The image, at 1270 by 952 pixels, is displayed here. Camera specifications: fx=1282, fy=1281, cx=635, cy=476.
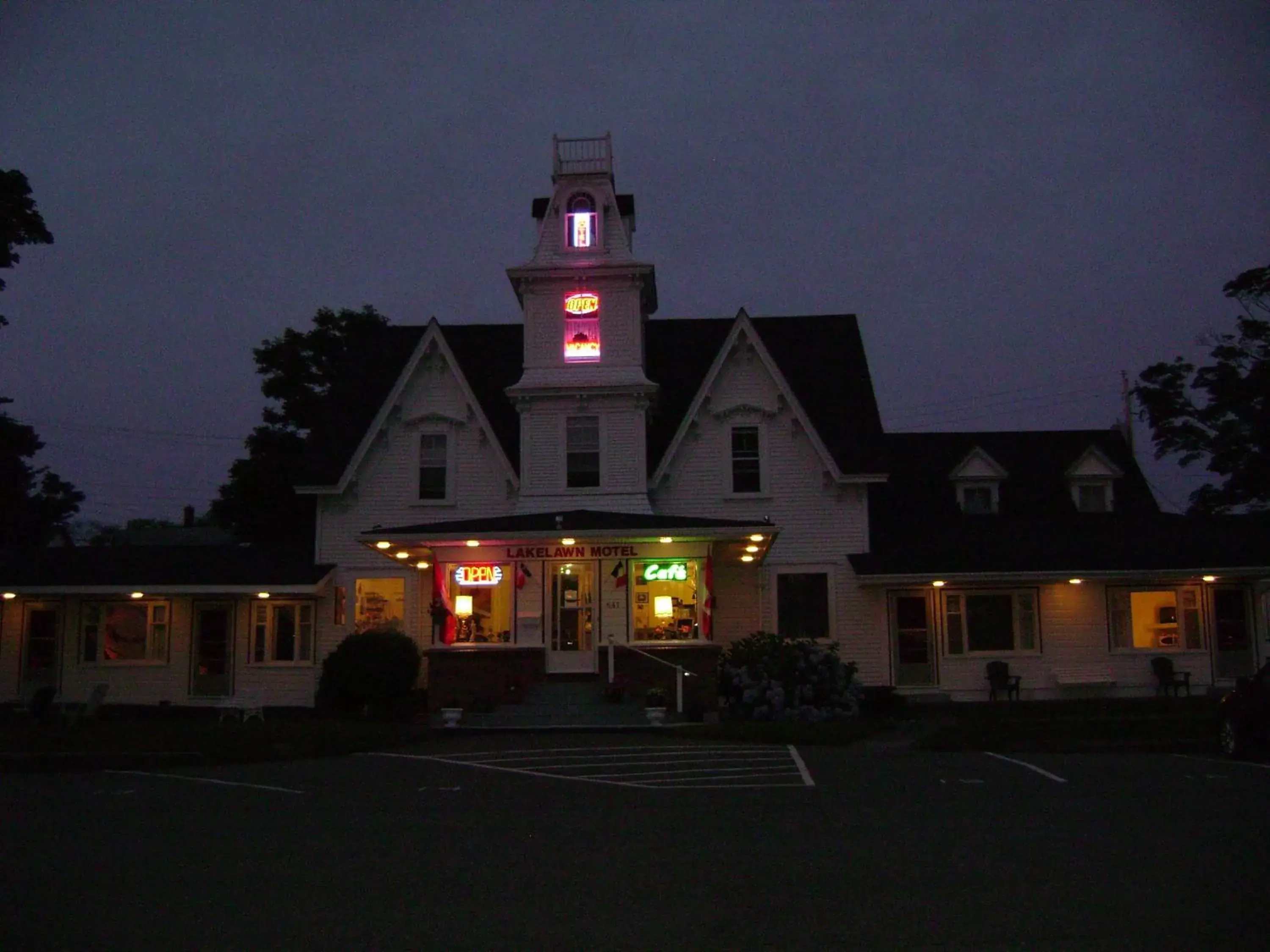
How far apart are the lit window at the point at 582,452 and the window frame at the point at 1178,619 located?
1219 centimetres

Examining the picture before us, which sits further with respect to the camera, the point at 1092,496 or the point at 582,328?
the point at 1092,496

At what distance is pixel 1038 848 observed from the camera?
1050 cm

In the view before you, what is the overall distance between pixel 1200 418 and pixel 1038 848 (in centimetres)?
3378

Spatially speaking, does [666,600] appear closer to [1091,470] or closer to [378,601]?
[378,601]

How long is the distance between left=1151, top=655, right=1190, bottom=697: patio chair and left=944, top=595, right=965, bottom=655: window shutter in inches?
167

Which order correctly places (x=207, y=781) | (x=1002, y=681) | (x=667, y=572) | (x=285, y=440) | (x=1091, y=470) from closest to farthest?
(x=207, y=781) → (x=667, y=572) → (x=1002, y=681) → (x=1091, y=470) → (x=285, y=440)

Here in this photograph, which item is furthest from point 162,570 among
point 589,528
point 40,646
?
point 589,528

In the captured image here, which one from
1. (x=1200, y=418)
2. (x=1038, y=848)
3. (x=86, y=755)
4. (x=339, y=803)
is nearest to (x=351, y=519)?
(x=86, y=755)

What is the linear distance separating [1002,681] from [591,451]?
1071cm

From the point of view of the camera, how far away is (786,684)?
25875 mm

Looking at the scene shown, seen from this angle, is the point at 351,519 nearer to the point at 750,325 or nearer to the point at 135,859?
the point at 750,325

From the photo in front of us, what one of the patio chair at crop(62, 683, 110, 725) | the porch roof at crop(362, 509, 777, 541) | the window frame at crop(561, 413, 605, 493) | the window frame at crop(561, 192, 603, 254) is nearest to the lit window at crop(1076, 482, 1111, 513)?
the porch roof at crop(362, 509, 777, 541)

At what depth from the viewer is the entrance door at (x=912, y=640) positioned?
2958 cm

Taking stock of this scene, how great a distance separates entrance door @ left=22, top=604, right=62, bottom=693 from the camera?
3047 cm
